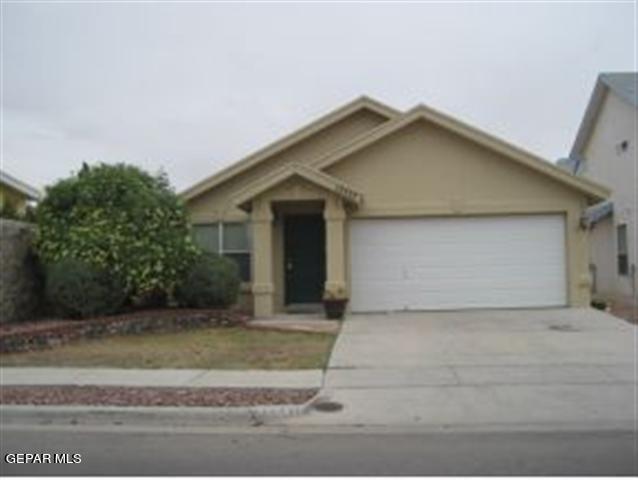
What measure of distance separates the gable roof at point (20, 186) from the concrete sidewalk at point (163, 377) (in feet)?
61.9

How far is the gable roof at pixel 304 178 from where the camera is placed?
19859 mm

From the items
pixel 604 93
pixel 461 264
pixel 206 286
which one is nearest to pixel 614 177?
pixel 604 93

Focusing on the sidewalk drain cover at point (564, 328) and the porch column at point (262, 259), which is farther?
the porch column at point (262, 259)

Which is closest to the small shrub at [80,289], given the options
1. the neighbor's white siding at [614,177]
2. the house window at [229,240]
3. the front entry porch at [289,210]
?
the front entry porch at [289,210]

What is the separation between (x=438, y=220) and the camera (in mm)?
21016

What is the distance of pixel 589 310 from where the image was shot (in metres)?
19.8

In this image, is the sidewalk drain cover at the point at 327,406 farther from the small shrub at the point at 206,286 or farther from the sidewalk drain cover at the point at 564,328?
the small shrub at the point at 206,286

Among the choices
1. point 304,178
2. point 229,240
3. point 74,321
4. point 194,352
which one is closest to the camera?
point 194,352

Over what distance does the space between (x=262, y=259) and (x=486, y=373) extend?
361 inches

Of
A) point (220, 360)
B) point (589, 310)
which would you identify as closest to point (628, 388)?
point (220, 360)

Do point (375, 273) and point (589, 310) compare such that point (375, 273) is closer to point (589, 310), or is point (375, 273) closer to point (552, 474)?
point (589, 310)

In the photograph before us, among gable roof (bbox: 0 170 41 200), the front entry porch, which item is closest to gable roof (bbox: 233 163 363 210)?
the front entry porch

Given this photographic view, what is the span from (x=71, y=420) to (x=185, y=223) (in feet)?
34.2

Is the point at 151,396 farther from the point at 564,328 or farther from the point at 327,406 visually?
the point at 564,328
